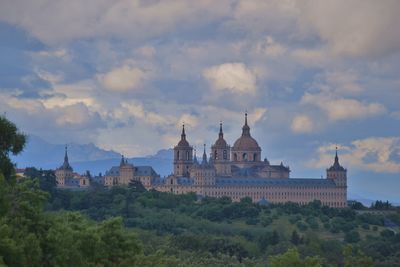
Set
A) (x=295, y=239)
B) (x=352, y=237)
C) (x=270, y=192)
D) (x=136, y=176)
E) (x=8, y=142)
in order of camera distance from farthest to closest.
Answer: (x=136, y=176) < (x=270, y=192) < (x=352, y=237) < (x=295, y=239) < (x=8, y=142)

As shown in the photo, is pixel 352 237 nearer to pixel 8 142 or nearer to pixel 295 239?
pixel 295 239

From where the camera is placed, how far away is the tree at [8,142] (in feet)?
145

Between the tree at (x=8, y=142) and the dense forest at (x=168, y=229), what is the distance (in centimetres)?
4

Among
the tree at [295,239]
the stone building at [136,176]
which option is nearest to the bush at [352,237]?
the tree at [295,239]

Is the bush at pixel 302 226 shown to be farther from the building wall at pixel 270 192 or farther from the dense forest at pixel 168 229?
the building wall at pixel 270 192

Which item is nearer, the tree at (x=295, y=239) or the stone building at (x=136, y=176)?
the tree at (x=295, y=239)

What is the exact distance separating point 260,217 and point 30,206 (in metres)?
112

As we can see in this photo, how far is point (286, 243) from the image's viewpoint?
117062mm

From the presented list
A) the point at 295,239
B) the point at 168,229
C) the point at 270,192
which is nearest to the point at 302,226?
the point at 295,239

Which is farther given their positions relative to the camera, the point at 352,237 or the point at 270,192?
the point at 270,192

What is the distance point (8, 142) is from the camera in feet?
146

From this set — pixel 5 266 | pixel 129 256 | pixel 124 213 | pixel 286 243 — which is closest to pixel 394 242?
pixel 286 243

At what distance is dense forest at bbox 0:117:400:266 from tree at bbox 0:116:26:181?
0.04m

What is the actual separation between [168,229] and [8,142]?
83639mm
